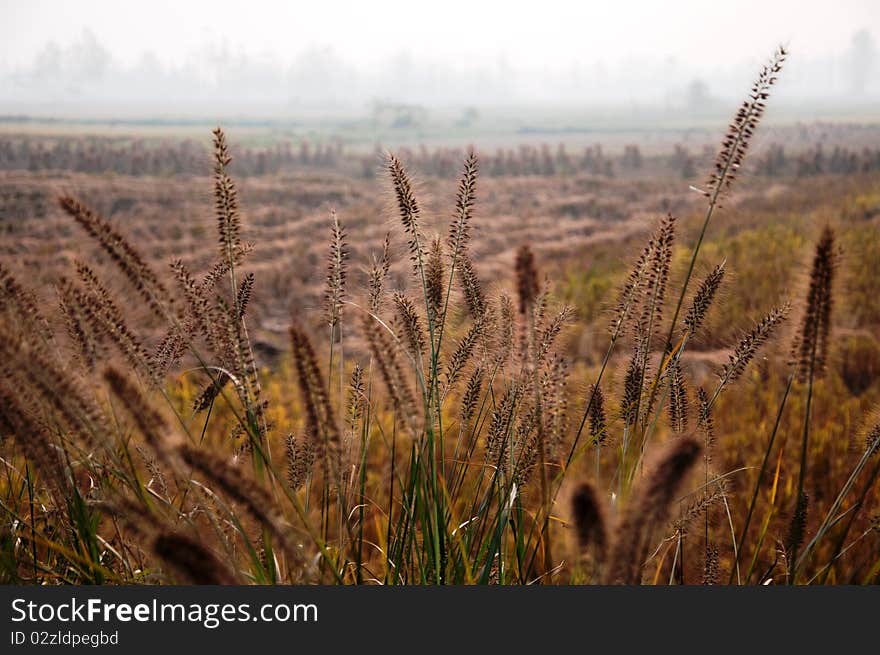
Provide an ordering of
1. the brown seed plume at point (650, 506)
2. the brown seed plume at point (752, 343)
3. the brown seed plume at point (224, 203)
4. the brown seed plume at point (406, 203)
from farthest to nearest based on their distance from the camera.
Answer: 1. the brown seed plume at point (752, 343)
2. the brown seed plume at point (406, 203)
3. the brown seed plume at point (224, 203)
4. the brown seed plume at point (650, 506)


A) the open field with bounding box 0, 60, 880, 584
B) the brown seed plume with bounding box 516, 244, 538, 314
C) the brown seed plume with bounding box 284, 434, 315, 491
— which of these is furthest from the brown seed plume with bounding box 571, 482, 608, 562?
the brown seed plume with bounding box 284, 434, 315, 491

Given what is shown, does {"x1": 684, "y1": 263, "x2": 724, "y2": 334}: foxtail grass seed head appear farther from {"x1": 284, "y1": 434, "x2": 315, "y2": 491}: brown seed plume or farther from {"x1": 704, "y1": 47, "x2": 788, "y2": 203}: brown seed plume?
{"x1": 284, "y1": 434, "x2": 315, "y2": 491}: brown seed plume

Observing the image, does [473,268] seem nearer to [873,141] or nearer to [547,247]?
[547,247]

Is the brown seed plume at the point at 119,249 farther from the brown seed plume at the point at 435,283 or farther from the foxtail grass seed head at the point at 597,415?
the foxtail grass seed head at the point at 597,415

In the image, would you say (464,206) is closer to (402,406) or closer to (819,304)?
(402,406)

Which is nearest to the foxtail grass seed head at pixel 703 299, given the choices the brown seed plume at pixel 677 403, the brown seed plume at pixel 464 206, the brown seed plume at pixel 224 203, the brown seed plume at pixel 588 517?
the brown seed plume at pixel 677 403

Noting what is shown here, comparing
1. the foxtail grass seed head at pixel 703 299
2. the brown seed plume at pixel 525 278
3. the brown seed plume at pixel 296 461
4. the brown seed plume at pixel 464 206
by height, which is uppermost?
the brown seed plume at pixel 464 206

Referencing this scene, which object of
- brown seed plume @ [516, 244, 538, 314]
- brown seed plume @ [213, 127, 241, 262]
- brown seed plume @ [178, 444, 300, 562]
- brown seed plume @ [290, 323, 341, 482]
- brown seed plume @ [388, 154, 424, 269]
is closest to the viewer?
brown seed plume @ [178, 444, 300, 562]

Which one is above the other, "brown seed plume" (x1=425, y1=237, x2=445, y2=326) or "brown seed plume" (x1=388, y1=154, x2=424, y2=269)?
"brown seed plume" (x1=388, y1=154, x2=424, y2=269)

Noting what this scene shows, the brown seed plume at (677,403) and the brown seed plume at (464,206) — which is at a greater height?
the brown seed plume at (464,206)

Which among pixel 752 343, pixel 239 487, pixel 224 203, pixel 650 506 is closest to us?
pixel 650 506

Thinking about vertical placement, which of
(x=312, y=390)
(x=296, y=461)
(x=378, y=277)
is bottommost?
(x=296, y=461)

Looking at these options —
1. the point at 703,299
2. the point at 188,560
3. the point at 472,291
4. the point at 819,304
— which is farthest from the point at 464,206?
the point at 188,560

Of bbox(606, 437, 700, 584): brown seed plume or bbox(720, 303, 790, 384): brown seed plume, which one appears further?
bbox(720, 303, 790, 384): brown seed plume
